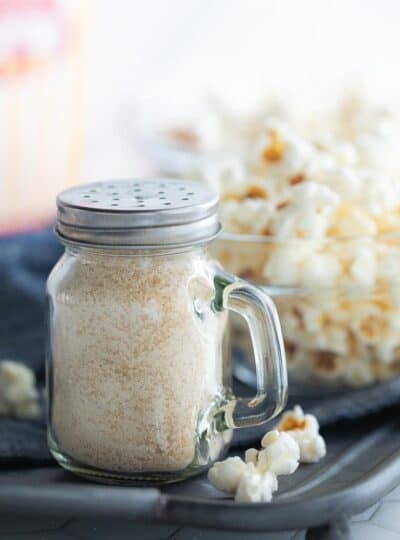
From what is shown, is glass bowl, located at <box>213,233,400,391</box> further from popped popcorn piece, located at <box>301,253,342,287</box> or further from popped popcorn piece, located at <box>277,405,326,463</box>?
popped popcorn piece, located at <box>277,405,326,463</box>

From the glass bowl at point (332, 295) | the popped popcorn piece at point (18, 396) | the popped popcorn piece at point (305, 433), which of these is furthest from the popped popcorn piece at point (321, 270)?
the popped popcorn piece at point (18, 396)

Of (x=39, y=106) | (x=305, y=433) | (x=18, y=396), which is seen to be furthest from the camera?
(x=39, y=106)

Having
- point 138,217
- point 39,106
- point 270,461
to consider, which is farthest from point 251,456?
point 39,106

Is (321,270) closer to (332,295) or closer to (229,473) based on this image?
(332,295)

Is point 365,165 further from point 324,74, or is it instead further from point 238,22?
point 238,22

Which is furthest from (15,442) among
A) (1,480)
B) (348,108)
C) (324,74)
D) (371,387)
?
(324,74)

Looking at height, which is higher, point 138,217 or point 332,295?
point 138,217

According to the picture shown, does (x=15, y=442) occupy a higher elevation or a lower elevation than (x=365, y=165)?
lower
